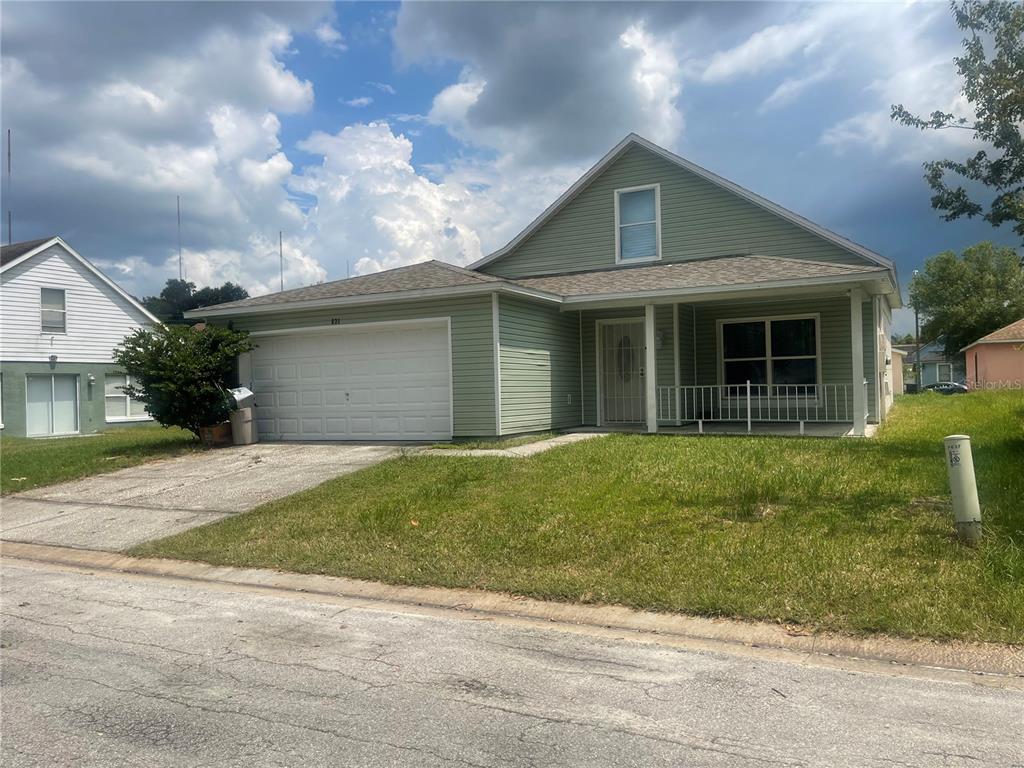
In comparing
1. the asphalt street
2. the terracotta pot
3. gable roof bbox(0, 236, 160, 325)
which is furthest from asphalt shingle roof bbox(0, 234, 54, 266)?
the asphalt street

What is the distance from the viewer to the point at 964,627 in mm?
4844

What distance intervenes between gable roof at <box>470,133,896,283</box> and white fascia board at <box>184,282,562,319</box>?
14.7ft

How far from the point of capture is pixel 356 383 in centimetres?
1530

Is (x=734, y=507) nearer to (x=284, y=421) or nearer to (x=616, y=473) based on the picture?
(x=616, y=473)

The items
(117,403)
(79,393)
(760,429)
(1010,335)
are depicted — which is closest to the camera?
(760,429)

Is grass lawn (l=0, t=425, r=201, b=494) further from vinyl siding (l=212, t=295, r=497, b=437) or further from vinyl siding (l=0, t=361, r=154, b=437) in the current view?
vinyl siding (l=0, t=361, r=154, b=437)

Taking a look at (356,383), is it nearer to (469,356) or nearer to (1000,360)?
(469,356)

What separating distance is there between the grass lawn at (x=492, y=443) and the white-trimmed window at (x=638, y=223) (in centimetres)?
588

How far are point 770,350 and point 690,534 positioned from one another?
10653 mm

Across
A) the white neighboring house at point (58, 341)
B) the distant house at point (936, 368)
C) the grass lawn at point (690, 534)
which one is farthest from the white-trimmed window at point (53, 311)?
the distant house at point (936, 368)

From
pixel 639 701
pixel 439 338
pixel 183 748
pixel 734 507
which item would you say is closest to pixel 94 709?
pixel 183 748

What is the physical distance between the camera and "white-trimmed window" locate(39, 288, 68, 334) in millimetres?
24688

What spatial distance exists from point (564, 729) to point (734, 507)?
4483mm

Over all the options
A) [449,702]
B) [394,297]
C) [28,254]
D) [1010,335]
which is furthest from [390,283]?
[1010,335]
